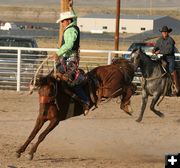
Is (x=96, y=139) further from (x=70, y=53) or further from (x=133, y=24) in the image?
(x=133, y=24)

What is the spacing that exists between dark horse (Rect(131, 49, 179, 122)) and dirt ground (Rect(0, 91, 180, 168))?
54cm

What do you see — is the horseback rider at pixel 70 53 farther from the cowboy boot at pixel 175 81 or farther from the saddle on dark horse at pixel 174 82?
the cowboy boot at pixel 175 81

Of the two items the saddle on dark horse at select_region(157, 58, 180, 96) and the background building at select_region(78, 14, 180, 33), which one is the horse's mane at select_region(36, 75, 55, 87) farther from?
the background building at select_region(78, 14, 180, 33)

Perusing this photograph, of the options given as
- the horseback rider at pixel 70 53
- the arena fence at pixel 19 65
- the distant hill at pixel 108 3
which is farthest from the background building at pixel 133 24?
the horseback rider at pixel 70 53

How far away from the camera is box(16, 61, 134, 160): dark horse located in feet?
35.4

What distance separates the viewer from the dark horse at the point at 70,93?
1079 cm

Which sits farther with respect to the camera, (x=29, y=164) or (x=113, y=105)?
(x=113, y=105)

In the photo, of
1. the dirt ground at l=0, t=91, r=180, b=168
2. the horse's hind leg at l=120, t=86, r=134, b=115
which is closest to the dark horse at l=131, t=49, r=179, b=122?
the dirt ground at l=0, t=91, r=180, b=168

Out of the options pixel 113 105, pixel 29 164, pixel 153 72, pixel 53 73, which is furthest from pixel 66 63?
pixel 113 105

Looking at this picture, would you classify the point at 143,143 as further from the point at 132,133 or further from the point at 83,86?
the point at 83,86

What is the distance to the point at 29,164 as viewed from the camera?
1041cm

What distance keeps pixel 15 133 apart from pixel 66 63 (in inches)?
115

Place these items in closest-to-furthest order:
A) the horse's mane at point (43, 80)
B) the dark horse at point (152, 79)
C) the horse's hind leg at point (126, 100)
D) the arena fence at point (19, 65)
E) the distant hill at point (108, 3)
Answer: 1. the horse's mane at point (43, 80)
2. the horse's hind leg at point (126, 100)
3. the dark horse at point (152, 79)
4. the arena fence at point (19, 65)
5. the distant hill at point (108, 3)

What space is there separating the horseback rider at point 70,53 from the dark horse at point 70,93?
12cm
